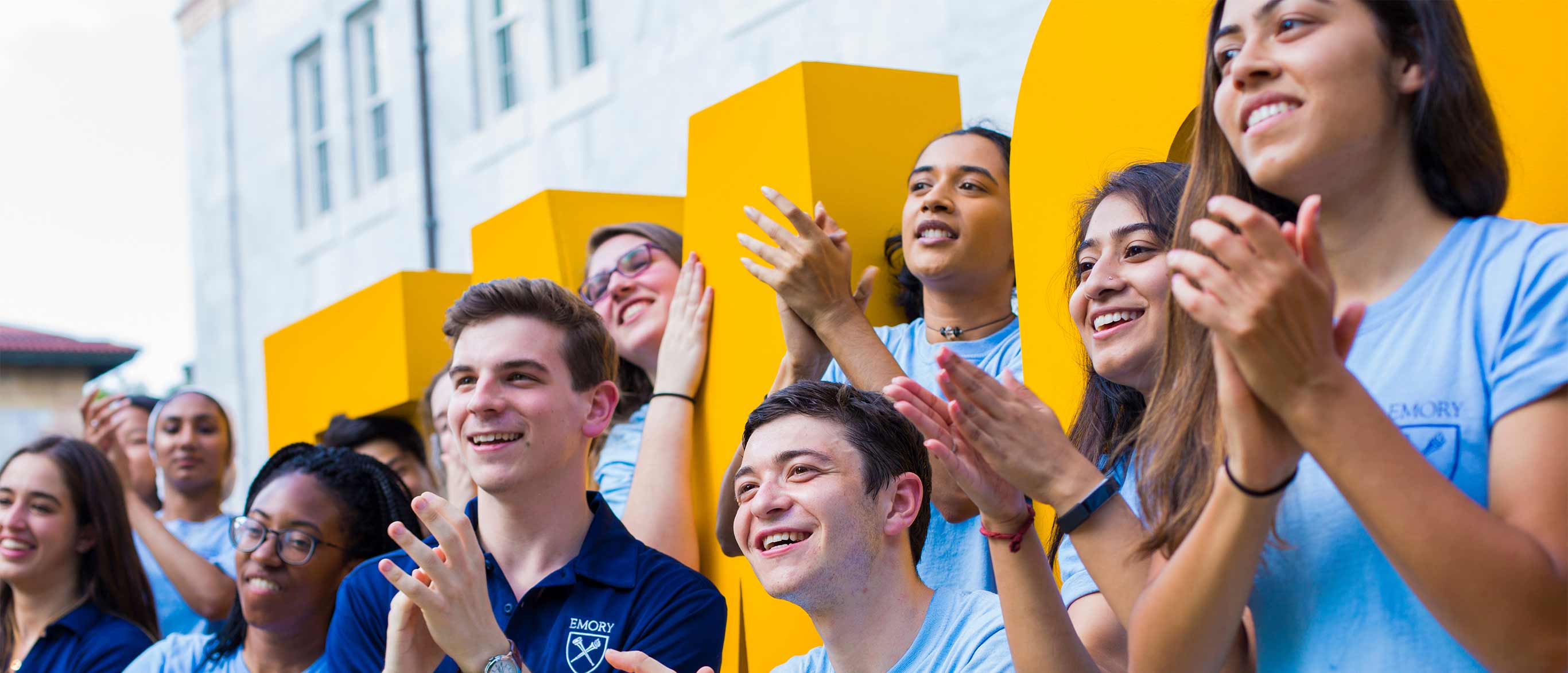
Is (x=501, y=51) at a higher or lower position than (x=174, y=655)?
higher

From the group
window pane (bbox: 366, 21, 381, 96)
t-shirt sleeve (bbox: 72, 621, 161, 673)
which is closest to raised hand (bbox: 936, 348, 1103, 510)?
t-shirt sleeve (bbox: 72, 621, 161, 673)

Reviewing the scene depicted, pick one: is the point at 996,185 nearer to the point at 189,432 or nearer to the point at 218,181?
the point at 189,432

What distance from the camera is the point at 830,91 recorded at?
395 centimetres

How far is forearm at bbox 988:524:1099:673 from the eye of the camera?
224 cm

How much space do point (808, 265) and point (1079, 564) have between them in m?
1.24

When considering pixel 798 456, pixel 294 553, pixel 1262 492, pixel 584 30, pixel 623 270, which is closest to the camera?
Result: pixel 1262 492

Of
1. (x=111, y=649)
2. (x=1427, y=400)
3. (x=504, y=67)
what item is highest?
(x=504, y=67)

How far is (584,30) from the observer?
378 inches

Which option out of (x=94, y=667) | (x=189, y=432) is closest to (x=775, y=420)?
(x=94, y=667)

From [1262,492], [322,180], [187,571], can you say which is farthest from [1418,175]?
[322,180]

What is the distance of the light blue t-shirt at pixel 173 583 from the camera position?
534 centimetres

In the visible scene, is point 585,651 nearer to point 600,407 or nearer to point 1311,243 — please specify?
point 600,407

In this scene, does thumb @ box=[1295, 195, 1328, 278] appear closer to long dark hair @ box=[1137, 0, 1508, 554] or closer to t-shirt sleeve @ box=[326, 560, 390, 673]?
long dark hair @ box=[1137, 0, 1508, 554]

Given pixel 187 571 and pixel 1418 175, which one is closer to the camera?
pixel 1418 175
